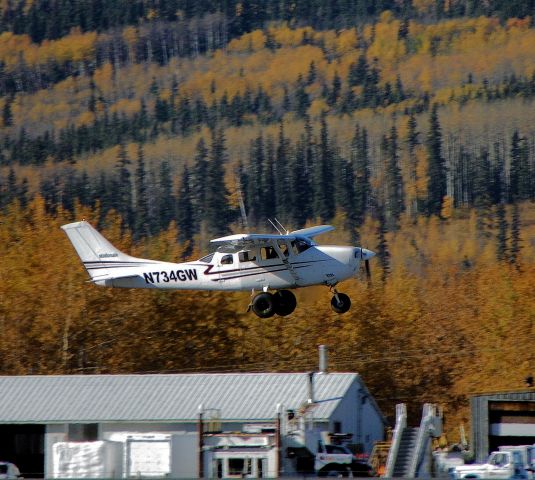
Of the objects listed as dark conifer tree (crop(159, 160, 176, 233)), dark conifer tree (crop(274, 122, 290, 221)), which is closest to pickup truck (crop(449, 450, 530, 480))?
dark conifer tree (crop(274, 122, 290, 221))

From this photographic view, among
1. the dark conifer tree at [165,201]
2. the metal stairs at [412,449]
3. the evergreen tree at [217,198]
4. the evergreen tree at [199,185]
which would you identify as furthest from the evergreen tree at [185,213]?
the metal stairs at [412,449]

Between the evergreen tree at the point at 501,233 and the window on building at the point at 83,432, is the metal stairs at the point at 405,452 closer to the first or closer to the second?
the window on building at the point at 83,432

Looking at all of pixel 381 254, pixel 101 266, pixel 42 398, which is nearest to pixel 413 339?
pixel 42 398

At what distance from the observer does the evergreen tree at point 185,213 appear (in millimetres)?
170125

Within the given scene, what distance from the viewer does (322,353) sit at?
4619 centimetres

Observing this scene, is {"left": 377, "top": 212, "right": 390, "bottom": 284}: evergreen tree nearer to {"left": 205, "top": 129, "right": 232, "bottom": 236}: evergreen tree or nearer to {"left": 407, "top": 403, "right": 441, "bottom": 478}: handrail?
{"left": 205, "top": 129, "right": 232, "bottom": 236}: evergreen tree

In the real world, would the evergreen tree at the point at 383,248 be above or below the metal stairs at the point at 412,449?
above

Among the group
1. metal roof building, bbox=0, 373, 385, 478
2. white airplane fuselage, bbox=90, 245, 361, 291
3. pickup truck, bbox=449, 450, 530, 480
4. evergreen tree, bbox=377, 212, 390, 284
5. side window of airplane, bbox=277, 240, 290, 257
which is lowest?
pickup truck, bbox=449, 450, 530, 480

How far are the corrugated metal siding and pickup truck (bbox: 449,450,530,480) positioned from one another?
664 centimetres

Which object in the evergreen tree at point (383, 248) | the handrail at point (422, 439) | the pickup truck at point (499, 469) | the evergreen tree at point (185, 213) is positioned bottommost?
the pickup truck at point (499, 469)

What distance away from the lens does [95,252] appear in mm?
38188

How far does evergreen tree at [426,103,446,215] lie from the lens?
17975 cm

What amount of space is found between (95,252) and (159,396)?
6.95m

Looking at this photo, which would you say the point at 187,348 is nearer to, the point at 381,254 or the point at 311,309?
the point at 311,309
